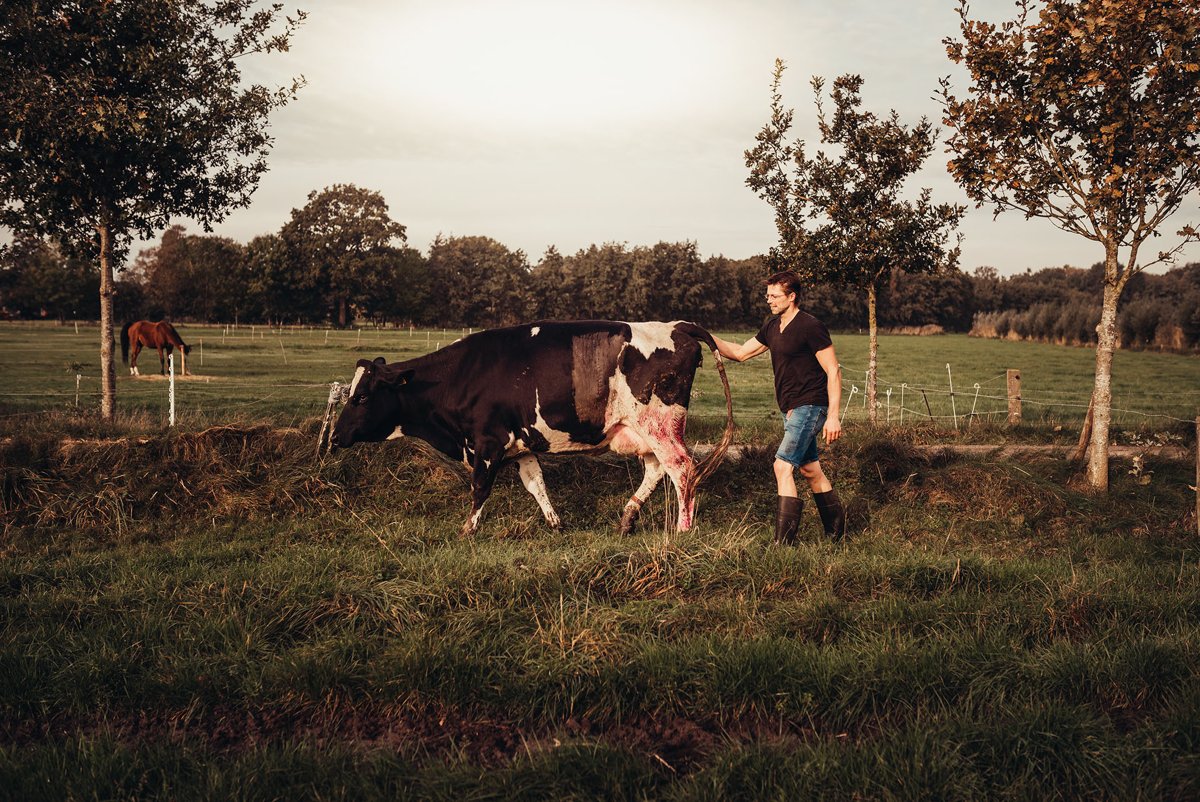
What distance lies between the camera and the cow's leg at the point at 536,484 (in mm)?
8062

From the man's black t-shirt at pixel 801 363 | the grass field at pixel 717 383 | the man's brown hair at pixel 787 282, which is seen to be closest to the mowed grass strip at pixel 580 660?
the man's black t-shirt at pixel 801 363

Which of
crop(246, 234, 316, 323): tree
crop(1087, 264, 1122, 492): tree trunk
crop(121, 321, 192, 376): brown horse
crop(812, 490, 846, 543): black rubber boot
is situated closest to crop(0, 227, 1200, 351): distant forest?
crop(246, 234, 316, 323): tree

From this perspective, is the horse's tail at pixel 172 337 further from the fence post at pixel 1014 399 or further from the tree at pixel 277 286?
the tree at pixel 277 286

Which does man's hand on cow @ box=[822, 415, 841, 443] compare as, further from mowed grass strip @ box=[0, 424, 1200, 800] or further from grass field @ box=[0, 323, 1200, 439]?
grass field @ box=[0, 323, 1200, 439]

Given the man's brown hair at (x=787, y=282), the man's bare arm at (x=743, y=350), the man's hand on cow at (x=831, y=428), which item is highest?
the man's brown hair at (x=787, y=282)

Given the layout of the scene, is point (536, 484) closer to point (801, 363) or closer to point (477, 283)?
point (801, 363)

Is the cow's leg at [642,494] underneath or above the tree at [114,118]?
underneath

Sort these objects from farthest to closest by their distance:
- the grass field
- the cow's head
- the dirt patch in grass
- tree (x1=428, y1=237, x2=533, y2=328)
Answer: tree (x1=428, y1=237, x2=533, y2=328)
the grass field
the cow's head
the dirt patch in grass

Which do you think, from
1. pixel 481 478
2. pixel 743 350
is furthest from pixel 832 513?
pixel 481 478

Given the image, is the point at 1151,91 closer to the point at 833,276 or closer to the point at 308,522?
the point at 833,276

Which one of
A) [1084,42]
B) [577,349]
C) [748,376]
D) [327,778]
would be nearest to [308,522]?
[577,349]

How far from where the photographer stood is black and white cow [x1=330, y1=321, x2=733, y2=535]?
7.94m

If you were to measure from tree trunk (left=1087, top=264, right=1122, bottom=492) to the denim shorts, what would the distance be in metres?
4.73

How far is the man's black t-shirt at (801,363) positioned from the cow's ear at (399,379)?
153 inches
